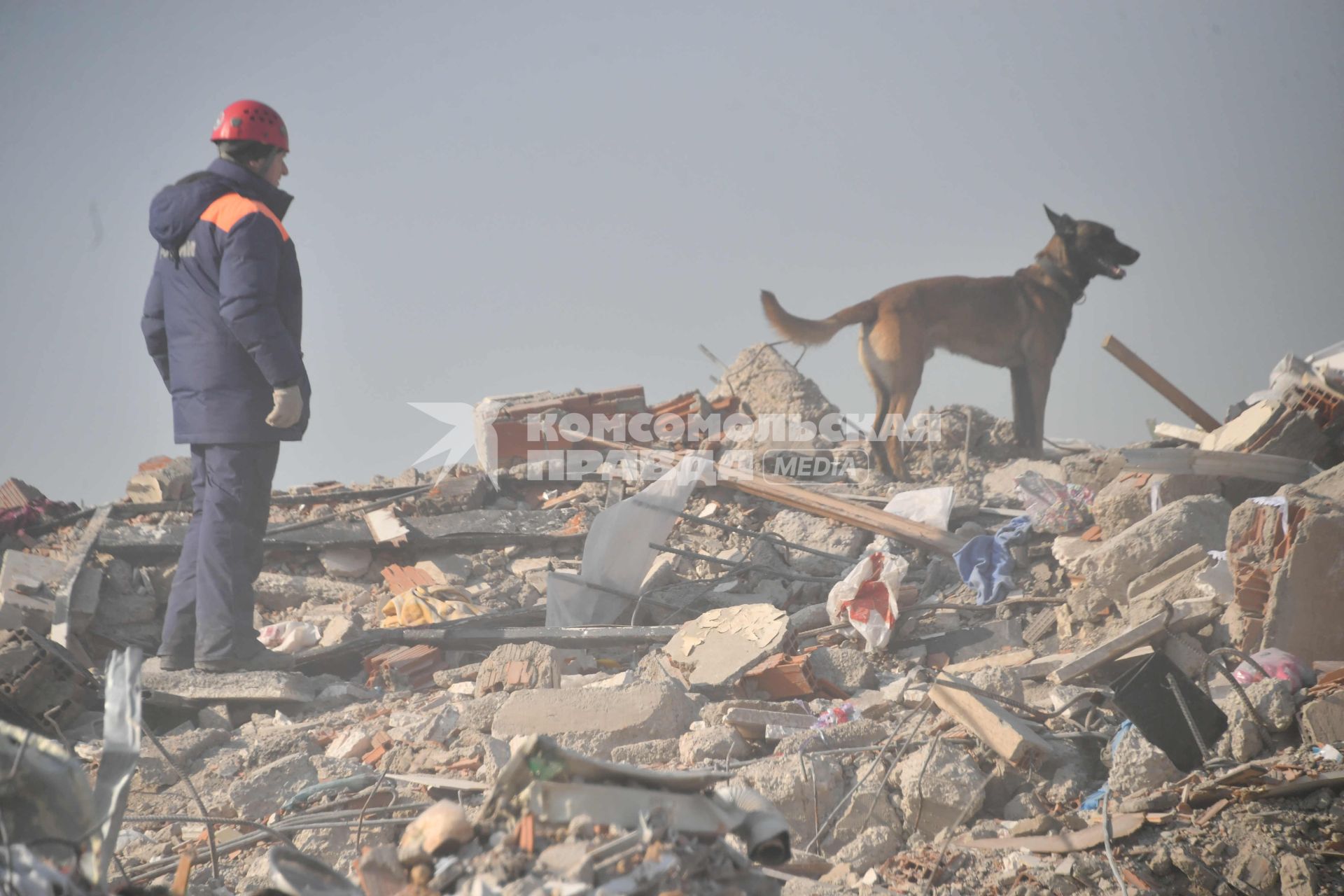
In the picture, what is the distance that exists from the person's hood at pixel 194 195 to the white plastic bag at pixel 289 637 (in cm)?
178

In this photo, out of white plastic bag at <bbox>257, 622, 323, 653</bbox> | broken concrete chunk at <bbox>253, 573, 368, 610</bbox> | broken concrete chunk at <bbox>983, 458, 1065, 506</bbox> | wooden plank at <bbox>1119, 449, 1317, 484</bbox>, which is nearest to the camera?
white plastic bag at <bbox>257, 622, 323, 653</bbox>

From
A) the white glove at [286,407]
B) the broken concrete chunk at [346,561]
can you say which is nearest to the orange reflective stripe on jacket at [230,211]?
the white glove at [286,407]

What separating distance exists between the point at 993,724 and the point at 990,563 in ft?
7.04

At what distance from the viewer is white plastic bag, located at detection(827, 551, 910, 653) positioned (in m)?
4.41

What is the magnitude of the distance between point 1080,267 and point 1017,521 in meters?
4.12

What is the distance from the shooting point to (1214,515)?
14.3ft

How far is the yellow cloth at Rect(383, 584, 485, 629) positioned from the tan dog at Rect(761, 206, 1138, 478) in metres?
4.04

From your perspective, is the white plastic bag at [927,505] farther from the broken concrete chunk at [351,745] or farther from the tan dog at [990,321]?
the broken concrete chunk at [351,745]

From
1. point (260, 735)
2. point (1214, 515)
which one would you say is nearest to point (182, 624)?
point (260, 735)

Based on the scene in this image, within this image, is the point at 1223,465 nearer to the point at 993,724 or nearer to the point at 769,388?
the point at 993,724

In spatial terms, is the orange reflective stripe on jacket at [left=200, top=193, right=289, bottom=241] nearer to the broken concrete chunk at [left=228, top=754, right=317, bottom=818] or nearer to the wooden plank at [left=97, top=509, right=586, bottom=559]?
the broken concrete chunk at [left=228, top=754, right=317, bottom=818]

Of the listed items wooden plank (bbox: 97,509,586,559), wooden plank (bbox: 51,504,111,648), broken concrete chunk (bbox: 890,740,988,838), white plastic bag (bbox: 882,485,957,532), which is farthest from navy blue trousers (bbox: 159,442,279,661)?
white plastic bag (bbox: 882,485,957,532)

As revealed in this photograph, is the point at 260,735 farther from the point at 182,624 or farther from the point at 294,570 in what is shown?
the point at 294,570

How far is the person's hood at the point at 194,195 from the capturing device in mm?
3934
